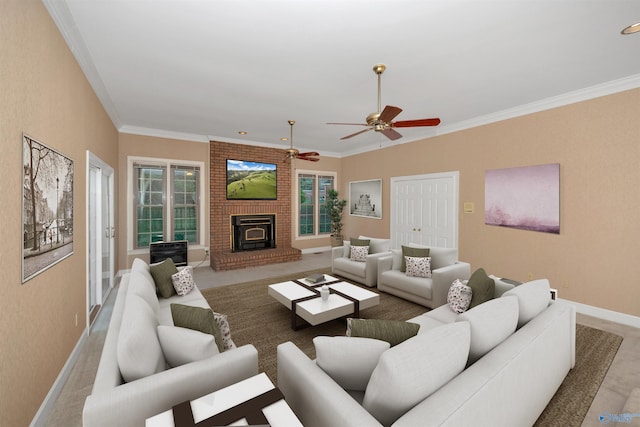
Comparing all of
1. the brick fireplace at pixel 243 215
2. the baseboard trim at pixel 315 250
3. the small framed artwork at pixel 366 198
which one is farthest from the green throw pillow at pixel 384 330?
the baseboard trim at pixel 315 250

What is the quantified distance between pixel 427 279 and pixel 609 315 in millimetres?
2257

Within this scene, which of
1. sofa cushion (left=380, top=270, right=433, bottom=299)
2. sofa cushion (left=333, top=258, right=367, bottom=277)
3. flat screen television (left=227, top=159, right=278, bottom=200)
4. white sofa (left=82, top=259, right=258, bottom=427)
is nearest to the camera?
white sofa (left=82, top=259, right=258, bottom=427)

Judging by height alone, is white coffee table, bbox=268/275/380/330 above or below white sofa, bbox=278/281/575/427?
below

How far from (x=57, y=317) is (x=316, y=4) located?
10.9 ft

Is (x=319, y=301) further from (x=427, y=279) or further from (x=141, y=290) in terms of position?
(x=141, y=290)

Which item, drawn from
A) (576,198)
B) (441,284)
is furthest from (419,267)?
(576,198)

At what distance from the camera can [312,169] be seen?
772 centimetres

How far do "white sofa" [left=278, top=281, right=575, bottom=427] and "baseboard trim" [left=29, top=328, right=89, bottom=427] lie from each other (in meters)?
1.76

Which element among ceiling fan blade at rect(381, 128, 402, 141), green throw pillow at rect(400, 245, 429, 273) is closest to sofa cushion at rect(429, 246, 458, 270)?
green throw pillow at rect(400, 245, 429, 273)

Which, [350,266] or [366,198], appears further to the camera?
[366,198]

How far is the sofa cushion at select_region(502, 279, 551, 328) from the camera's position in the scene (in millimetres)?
1957

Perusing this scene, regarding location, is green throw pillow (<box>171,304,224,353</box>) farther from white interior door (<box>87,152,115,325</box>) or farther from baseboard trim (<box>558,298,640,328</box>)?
baseboard trim (<box>558,298,640,328</box>)

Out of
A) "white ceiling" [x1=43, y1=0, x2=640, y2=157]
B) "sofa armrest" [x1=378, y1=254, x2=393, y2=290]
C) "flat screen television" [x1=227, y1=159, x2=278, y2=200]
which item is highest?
"white ceiling" [x1=43, y1=0, x2=640, y2=157]

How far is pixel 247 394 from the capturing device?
122 centimetres
